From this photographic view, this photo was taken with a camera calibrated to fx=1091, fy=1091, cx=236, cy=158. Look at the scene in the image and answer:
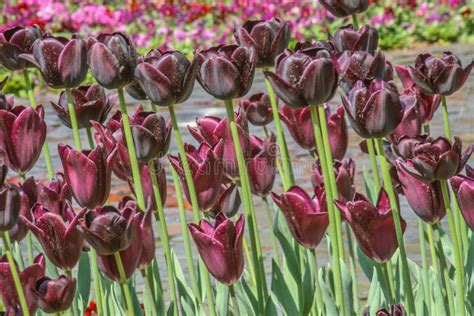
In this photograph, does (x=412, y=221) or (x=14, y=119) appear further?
(x=412, y=221)

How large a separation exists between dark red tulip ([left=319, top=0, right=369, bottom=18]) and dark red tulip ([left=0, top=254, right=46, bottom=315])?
81 cm

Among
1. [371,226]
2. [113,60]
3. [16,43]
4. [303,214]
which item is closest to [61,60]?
[113,60]

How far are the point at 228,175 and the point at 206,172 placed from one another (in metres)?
0.23

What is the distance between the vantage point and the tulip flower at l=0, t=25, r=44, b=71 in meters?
1.99

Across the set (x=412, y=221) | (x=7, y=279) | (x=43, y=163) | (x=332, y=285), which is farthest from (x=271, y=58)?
(x=43, y=163)

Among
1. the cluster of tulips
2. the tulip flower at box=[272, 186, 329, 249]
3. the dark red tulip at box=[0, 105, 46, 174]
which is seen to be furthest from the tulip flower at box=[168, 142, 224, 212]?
the dark red tulip at box=[0, 105, 46, 174]

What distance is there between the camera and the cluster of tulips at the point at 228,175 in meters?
1.63

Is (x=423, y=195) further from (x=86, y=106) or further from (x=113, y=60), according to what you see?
(x=86, y=106)

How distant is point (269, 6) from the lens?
35.5 feet

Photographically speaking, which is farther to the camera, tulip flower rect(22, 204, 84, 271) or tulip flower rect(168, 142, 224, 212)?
tulip flower rect(168, 142, 224, 212)

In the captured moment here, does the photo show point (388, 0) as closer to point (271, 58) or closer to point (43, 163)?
point (43, 163)

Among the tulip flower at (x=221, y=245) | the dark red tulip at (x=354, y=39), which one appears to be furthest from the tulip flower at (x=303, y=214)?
the dark red tulip at (x=354, y=39)

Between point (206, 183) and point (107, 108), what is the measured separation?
37 centimetres

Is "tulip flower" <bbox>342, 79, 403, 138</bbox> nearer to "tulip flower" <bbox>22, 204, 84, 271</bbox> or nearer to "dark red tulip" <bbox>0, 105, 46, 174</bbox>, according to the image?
"tulip flower" <bbox>22, 204, 84, 271</bbox>
